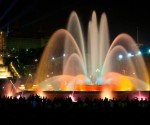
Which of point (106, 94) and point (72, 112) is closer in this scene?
point (72, 112)

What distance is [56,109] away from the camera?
1633 cm

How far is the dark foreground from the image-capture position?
15125 mm

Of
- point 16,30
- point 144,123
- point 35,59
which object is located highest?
point 16,30

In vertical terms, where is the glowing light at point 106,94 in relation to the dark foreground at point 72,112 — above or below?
above

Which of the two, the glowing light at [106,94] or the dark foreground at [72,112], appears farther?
the glowing light at [106,94]

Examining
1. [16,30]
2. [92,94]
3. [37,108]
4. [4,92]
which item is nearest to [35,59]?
[16,30]

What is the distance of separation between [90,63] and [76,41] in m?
2.39

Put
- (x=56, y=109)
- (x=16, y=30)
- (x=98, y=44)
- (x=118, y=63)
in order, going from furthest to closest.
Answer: (x=16, y=30), (x=118, y=63), (x=98, y=44), (x=56, y=109)

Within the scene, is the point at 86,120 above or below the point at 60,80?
below

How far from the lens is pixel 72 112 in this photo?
1587 cm

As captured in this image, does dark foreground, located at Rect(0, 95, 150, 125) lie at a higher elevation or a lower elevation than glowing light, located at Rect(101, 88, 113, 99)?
lower

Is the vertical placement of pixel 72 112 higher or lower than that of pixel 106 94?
lower

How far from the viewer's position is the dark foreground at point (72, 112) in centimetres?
1512

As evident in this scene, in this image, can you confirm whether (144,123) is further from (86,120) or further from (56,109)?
(56,109)
